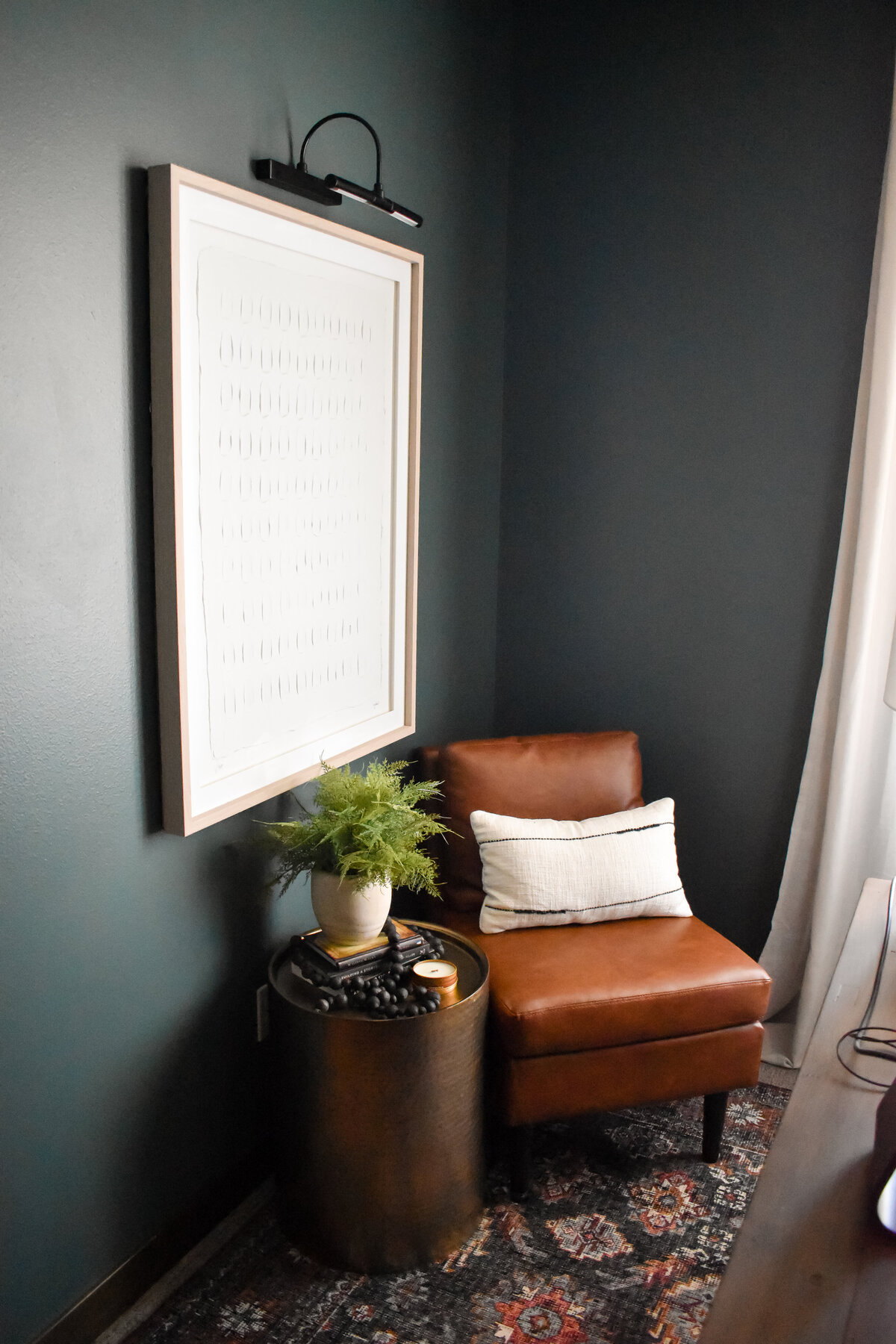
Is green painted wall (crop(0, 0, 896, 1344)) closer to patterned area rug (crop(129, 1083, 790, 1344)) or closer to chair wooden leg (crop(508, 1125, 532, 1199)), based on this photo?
patterned area rug (crop(129, 1083, 790, 1344))

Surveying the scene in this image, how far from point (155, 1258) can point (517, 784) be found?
1.23 m

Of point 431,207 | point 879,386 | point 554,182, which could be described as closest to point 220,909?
point 431,207

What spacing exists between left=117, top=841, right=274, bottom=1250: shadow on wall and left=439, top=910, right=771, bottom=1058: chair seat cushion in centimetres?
49

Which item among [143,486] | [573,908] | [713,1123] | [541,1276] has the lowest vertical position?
[541,1276]

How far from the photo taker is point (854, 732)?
8.38 feet

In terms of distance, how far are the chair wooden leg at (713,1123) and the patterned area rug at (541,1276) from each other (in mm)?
29

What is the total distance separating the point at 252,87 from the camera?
5.98 feet

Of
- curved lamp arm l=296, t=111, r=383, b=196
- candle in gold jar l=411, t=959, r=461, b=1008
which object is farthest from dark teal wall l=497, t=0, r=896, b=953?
candle in gold jar l=411, t=959, r=461, b=1008

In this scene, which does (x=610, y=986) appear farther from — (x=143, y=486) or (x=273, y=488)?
(x=143, y=486)

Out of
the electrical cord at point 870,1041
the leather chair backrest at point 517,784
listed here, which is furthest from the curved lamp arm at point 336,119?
the electrical cord at point 870,1041

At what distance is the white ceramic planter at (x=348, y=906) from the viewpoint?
1.96 meters

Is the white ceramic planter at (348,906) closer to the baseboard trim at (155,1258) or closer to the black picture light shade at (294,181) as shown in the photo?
the baseboard trim at (155,1258)

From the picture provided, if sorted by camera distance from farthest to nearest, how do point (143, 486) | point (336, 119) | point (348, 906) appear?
point (336, 119), point (348, 906), point (143, 486)

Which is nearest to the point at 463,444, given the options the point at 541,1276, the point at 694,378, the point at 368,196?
the point at 694,378
